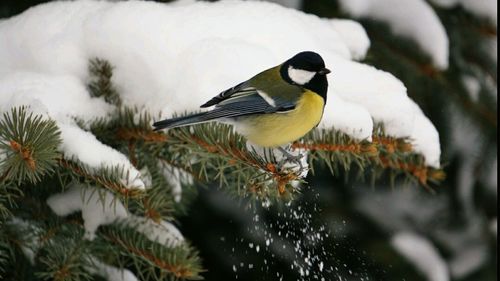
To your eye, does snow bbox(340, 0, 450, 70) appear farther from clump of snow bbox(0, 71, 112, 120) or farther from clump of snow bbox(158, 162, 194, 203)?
clump of snow bbox(0, 71, 112, 120)

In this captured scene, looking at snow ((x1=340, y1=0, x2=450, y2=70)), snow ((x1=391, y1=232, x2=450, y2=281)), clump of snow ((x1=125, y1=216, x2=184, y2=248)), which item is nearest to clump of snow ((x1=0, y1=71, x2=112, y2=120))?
clump of snow ((x1=125, y1=216, x2=184, y2=248))

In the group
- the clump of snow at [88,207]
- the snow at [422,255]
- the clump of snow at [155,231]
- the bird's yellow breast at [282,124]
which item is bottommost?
the snow at [422,255]

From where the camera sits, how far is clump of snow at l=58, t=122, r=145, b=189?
2.06m

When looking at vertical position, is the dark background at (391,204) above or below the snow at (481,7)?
below

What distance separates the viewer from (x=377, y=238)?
3568 mm

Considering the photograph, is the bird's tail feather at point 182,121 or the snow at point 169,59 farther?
the snow at point 169,59

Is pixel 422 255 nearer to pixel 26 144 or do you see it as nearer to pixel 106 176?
pixel 106 176

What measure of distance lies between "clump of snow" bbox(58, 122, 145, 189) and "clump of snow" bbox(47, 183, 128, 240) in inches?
13.2

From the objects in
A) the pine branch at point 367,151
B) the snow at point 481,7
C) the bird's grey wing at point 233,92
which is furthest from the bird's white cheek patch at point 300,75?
the snow at point 481,7

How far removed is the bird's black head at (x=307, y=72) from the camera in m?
1.89

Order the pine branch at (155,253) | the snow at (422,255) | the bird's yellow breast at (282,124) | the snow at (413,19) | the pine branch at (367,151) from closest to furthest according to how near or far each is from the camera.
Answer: the bird's yellow breast at (282,124), the pine branch at (367,151), the pine branch at (155,253), the snow at (413,19), the snow at (422,255)

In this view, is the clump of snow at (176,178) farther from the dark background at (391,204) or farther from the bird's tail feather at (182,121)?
the bird's tail feather at (182,121)

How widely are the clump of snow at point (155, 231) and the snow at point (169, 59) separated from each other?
37 cm

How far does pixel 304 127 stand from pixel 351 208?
1606 mm
